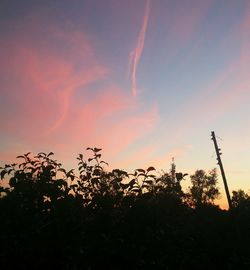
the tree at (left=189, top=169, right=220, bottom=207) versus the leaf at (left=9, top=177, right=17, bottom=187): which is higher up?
the tree at (left=189, top=169, right=220, bottom=207)

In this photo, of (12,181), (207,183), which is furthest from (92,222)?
(207,183)

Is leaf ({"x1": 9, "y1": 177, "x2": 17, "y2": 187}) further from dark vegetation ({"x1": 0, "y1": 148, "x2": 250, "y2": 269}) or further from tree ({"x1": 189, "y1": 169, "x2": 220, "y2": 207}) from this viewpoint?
tree ({"x1": 189, "y1": 169, "x2": 220, "y2": 207})

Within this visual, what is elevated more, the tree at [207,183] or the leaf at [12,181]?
the tree at [207,183]

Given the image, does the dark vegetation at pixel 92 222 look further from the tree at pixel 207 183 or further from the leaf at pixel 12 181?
the tree at pixel 207 183

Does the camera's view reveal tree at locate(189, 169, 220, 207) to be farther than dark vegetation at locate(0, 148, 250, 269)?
Yes

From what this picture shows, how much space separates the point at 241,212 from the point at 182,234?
16.8 meters

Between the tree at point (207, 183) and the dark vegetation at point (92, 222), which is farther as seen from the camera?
the tree at point (207, 183)

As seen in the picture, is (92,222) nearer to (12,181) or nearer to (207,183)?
(12,181)

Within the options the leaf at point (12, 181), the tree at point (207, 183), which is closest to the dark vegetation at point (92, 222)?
the leaf at point (12, 181)

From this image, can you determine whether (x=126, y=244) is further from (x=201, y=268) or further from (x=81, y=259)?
(x=201, y=268)

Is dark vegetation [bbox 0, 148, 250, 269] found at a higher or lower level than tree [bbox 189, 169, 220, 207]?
lower

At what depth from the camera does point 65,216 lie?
4234 millimetres

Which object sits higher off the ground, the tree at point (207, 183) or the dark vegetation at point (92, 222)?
the tree at point (207, 183)

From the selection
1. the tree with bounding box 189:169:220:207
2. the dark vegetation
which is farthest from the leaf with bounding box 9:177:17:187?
the tree with bounding box 189:169:220:207
